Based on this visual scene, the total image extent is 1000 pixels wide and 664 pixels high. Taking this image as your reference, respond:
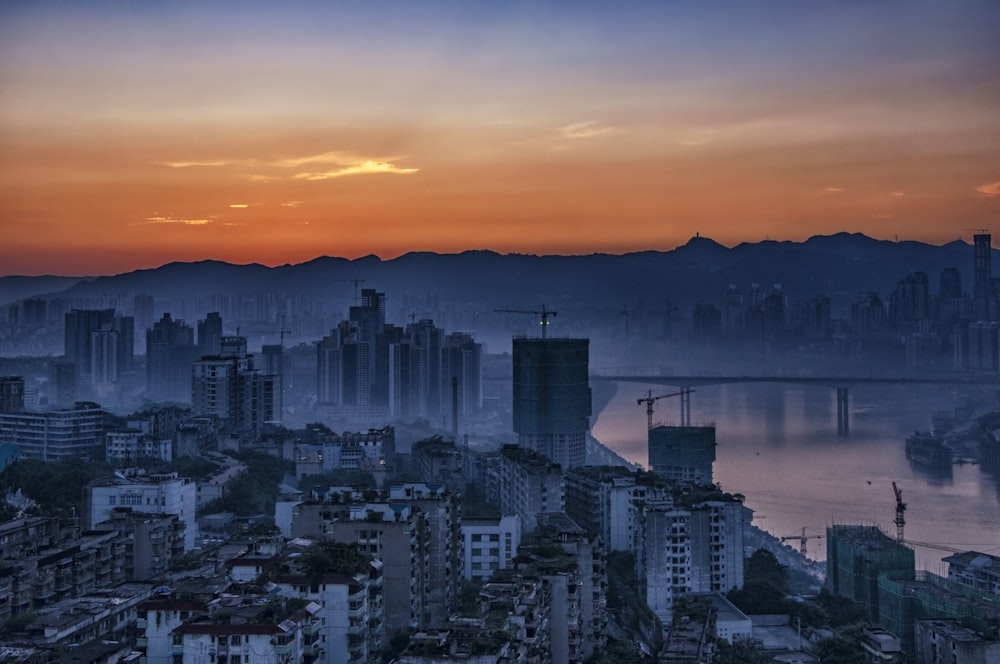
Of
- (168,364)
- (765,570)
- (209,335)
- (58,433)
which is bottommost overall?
(765,570)

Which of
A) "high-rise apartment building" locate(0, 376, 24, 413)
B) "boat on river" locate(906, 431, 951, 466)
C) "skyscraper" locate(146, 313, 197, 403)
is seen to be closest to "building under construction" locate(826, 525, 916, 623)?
"high-rise apartment building" locate(0, 376, 24, 413)

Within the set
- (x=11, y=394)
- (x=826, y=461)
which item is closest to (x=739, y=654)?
(x=11, y=394)

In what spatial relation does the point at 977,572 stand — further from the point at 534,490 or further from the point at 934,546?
the point at 934,546

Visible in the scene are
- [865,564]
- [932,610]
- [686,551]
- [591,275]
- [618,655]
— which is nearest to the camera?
[618,655]

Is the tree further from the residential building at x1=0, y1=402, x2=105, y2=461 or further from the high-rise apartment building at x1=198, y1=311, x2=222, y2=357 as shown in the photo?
the high-rise apartment building at x1=198, y1=311, x2=222, y2=357

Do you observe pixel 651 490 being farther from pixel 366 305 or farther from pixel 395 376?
pixel 366 305
